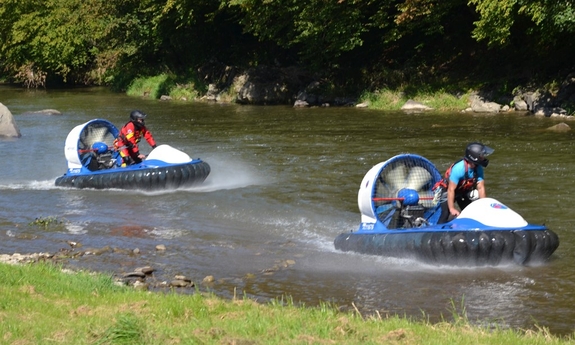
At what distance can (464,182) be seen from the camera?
1132cm

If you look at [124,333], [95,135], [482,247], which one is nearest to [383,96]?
[95,135]

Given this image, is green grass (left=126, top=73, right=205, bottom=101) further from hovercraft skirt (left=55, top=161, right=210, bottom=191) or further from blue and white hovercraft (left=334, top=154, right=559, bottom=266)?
blue and white hovercraft (left=334, top=154, right=559, bottom=266)

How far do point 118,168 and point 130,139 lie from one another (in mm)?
614

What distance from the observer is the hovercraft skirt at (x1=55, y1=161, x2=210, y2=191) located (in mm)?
16531

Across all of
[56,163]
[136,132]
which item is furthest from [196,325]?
[56,163]

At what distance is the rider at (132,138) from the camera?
55.5ft

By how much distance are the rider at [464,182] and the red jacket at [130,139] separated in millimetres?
7203

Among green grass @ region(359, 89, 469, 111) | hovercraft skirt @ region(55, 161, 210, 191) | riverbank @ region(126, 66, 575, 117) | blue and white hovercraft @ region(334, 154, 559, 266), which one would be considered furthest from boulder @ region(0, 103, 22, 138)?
blue and white hovercraft @ region(334, 154, 559, 266)

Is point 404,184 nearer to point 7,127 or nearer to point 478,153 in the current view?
point 478,153

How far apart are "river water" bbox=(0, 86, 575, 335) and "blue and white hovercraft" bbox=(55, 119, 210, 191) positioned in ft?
0.75

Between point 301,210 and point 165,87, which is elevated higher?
point 165,87

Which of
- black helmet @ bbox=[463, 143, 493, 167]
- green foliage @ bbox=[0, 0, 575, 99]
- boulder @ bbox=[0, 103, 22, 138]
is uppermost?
green foliage @ bbox=[0, 0, 575, 99]

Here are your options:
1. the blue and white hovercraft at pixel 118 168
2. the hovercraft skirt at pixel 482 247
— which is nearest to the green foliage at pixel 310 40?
the blue and white hovercraft at pixel 118 168

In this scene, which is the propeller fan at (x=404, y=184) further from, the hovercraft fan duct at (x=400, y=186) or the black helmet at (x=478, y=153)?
the black helmet at (x=478, y=153)
